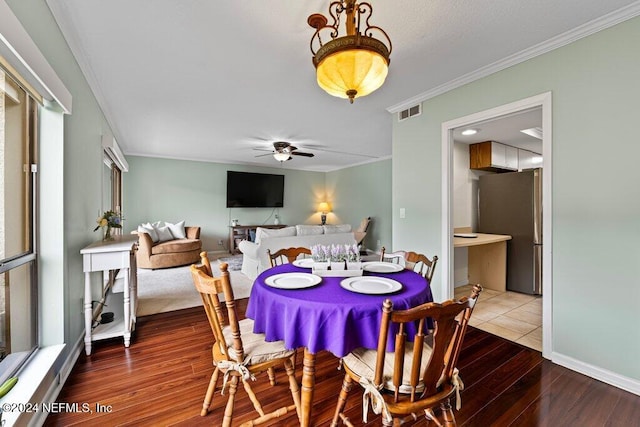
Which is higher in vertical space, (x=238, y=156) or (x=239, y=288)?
(x=238, y=156)

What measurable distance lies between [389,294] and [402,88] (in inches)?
90.3

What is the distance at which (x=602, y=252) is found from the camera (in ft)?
6.26

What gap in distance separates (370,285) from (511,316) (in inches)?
97.0

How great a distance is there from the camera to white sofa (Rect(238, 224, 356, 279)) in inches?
163

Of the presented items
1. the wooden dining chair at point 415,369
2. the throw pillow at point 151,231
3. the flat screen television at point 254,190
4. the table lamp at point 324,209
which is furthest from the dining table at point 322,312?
the table lamp at point 324,209

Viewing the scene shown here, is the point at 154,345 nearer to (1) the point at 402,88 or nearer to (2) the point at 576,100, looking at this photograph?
(1) the point at 402,88

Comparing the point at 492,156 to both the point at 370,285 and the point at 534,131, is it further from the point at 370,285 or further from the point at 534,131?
the point at 370,285

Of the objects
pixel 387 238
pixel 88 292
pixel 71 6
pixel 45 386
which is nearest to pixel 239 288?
pixel 88 292

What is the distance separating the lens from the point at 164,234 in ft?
18.7

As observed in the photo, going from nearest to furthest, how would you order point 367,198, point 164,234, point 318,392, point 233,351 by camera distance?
1. point 233,351
2. point 318,392
3. point 164,234
4. point 367,198

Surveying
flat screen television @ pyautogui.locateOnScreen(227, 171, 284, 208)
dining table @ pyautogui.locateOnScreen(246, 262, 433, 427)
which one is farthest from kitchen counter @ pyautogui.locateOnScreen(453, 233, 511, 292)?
flat screen television @ pyautogui.locateOnScreen(227, 171, 284, 208)

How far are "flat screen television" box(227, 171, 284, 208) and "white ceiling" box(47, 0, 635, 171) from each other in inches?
131

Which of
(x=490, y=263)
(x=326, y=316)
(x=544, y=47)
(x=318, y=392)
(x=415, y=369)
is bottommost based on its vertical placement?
(x=318, y=392)

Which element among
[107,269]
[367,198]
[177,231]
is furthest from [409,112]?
[177,231]
